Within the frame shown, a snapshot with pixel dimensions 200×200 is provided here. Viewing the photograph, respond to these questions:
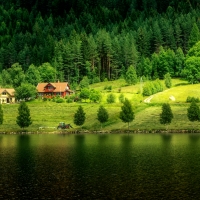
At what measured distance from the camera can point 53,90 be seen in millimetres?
181750

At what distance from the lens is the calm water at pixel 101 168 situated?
53469 mm

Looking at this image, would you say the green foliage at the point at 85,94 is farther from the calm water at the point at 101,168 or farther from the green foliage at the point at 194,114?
the calm water at the point at 101,168

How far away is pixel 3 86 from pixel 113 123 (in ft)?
261

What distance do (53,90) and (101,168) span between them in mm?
114899

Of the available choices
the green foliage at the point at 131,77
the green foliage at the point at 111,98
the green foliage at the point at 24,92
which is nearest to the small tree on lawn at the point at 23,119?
the green foliage at the point at 111,98

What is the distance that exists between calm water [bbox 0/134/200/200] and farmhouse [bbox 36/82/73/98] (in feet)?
231

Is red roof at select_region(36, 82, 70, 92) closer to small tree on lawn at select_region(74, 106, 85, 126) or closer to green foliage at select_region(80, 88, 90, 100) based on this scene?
green foliage at select_region(80, 88, 90, 100)

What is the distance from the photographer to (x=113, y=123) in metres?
136

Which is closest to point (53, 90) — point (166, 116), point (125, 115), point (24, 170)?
point (125, 115)

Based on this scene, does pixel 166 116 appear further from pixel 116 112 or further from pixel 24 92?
pixel 24 92

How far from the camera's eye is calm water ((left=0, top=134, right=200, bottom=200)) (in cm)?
5347

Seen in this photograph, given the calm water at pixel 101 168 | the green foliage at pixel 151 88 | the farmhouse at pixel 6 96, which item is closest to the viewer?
the calm water at pixel 101 168

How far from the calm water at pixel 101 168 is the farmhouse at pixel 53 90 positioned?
70.3 meters

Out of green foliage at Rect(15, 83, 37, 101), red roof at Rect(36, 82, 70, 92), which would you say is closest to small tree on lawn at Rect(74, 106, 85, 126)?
green foliage at Rect(15, 83, 37, 101)
